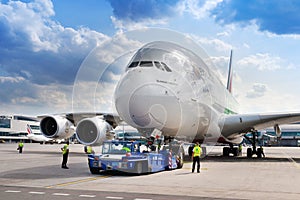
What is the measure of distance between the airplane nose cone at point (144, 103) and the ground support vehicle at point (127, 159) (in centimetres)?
102

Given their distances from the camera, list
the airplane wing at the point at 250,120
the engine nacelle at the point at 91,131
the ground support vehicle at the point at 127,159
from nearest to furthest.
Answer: the ground support vehicle at the point at 127,159 → the airplane wing at the point at 250,120 → the engine nacelle at the point at 91,131

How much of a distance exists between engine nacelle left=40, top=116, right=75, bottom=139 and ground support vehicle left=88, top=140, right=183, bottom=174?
12243 millimetres

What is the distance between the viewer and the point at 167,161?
15133 millimetres

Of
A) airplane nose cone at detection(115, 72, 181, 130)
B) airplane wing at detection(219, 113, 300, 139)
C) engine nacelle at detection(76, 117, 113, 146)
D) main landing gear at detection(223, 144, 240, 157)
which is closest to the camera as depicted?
airplane nose cone at detection(115, 72, 181, 130)

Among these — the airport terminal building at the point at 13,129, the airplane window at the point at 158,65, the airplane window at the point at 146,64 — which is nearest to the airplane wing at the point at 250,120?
the airplane window at the point at 158,65

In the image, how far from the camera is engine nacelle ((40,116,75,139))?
85.0ft

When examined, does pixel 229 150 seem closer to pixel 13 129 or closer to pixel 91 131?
pixel 91 131

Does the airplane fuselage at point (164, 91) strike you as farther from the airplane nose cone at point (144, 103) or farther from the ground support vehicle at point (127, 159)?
the ground support vehicle at point (127, 159)

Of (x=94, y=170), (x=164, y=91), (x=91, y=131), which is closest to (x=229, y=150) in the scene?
(x=91, y=131)

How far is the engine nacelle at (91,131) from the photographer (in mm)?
22734

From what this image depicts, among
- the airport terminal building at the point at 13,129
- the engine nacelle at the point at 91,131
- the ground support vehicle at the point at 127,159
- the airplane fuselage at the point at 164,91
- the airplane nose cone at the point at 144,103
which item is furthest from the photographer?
the airport terminal building at the point at 13,129

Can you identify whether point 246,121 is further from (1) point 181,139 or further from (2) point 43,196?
(2) point 43,196

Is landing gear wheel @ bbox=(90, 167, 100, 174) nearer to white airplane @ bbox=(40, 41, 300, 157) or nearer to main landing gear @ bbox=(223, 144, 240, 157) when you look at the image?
white airplane @ bbox=(40, 41, 300, 157)

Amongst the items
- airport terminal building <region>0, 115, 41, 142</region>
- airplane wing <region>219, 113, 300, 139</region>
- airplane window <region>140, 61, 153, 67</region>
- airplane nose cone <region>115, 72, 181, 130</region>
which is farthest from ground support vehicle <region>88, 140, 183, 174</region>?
airport terminal building <region>0, 115, 41, 142</region>
